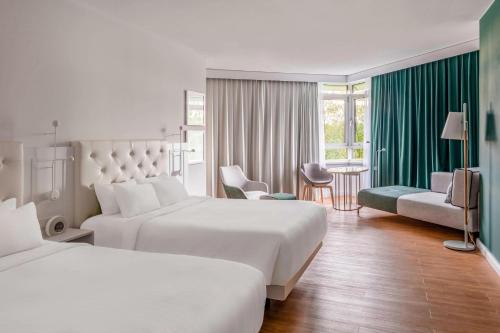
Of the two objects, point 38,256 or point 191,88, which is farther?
point 191,88

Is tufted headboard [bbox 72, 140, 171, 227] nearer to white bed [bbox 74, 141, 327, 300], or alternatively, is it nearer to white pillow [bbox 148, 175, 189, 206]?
white bed [bbox 74, 141, 327, 300]

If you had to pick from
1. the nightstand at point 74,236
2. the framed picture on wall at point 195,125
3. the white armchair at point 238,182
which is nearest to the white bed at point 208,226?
the nightstand at point 74,236

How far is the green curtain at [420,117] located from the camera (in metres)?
5.27

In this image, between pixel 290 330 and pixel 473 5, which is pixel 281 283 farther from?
pixel 473 5

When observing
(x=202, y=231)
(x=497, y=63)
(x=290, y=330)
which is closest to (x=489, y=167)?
(x=497, y=63)

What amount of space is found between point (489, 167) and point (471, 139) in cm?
156

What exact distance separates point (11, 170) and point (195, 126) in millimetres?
2856

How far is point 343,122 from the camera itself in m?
7.64

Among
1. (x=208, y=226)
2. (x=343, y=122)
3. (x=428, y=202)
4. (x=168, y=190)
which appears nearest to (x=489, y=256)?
(x=428, y=202)

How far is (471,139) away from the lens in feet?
16.8

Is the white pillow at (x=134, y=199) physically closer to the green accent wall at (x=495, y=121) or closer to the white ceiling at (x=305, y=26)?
the white ceiling at (x=305, y=26)

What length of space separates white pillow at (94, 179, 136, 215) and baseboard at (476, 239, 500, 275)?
3.59m

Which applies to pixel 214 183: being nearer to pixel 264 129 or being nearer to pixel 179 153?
pixel 264 129

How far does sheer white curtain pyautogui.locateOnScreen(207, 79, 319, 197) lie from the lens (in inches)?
263
